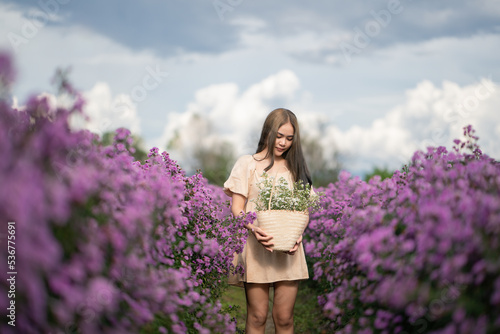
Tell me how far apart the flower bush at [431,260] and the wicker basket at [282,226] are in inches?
30.1

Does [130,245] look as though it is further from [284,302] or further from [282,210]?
[284,302]

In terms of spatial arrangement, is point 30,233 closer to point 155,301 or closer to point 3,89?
point 3,89

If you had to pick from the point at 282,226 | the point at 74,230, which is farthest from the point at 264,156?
the point at 74,230

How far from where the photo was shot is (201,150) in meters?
24.8

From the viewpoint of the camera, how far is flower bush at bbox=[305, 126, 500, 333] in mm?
1866

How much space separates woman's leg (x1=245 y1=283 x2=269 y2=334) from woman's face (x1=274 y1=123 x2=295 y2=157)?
49.6 inches

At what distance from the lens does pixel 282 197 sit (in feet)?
12.5

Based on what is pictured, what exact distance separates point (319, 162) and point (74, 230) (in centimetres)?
2013

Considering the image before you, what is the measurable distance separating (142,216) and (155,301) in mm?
488

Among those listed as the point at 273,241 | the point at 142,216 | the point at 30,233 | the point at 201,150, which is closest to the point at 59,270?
the point at 30,233

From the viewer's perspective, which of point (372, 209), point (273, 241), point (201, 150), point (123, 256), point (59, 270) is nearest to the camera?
point (59, 270)

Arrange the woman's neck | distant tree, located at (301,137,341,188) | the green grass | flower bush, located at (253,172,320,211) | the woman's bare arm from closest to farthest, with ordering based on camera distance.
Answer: the woman's bare arm
flower bush, located at (253,172,320,211)
the woman's neck
the green grass
distant tree, located at (301,137,341,188)

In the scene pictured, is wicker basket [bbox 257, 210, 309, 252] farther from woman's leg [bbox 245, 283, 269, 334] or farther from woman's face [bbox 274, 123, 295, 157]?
woman's face [bbox 274, 123, 295, 157]

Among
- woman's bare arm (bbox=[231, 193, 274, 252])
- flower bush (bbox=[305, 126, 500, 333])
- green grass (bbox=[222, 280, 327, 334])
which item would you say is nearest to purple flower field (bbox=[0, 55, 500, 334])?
flower bush (bbox=[305, 126, 500, 333])
